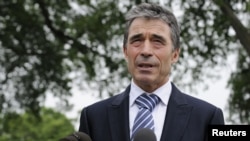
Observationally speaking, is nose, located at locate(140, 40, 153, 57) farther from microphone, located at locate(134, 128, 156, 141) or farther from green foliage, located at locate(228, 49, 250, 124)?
green foliage, located at locate(228, 49, 250, 124)

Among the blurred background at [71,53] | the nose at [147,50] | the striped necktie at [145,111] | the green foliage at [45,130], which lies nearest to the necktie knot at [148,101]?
the striped necktie at [145,111]

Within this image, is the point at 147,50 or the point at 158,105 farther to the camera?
the point at 158,105

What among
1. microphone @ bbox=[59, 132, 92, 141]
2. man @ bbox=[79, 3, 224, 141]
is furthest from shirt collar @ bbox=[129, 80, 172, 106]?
microphone @ bbox=[59, 132, 92, 141]

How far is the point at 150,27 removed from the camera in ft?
13.2

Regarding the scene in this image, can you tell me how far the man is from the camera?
400 cm

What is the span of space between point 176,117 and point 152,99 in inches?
7.4

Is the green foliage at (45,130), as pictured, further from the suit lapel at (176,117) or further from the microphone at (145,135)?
the microphone at (145,135)

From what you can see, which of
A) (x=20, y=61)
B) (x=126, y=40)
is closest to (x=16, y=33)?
(x=20, y=61)

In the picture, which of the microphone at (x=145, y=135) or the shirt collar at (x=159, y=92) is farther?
the shirt collar at (x=159, y=92)

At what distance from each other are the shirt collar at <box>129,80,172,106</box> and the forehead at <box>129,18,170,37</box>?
342mm

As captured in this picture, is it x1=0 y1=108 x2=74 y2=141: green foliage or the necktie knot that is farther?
x1=0 y1=108 x2=74 y2=141: green foliage

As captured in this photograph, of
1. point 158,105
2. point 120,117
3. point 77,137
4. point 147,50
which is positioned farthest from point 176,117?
point 77,137

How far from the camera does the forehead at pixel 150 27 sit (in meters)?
4.03

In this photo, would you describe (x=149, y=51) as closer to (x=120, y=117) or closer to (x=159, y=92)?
(x=159, y=92)
